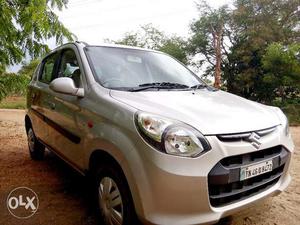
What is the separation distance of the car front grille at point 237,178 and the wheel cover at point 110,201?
2.38ft

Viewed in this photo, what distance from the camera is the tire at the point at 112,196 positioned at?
7.13 feet

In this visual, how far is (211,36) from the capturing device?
73.1 ft

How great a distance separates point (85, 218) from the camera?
2.86 m

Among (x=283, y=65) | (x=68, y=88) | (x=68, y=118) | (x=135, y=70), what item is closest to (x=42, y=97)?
(x=68, y=118)

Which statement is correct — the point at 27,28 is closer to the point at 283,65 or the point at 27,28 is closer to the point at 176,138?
the point at 176,138

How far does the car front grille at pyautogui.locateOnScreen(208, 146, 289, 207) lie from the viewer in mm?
1988

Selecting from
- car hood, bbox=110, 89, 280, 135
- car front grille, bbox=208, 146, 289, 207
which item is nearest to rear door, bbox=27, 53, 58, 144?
car hood, bbox=110, 89, 280, 135

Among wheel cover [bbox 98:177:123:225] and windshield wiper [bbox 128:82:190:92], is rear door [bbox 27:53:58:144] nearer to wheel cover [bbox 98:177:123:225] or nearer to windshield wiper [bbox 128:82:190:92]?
windshield wiper [bbox 128:82:190:92]

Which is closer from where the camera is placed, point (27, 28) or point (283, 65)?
point (27, 28)

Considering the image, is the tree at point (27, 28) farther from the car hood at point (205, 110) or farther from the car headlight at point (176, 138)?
the car headlight at point (176, 138)

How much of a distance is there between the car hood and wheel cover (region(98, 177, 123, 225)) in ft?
2.21

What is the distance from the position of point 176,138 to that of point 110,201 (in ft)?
Result: 2.78

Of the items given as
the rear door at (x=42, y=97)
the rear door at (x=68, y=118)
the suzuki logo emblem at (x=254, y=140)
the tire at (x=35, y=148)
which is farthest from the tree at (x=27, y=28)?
the suzuki logo emblem at (x=254, y=140)

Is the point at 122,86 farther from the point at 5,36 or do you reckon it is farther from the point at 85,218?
the point at 5,36
